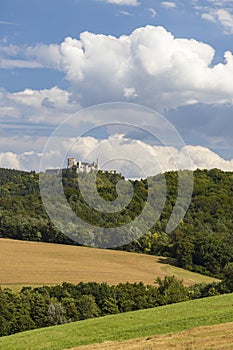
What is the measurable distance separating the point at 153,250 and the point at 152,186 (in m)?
14.3

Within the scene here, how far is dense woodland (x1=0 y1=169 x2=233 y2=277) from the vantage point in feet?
246

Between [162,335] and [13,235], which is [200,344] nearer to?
[162,335]

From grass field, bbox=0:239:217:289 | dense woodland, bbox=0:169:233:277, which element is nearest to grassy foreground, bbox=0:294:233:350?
grass field, bbox=0:239:217:289

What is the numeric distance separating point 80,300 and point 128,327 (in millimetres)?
21977

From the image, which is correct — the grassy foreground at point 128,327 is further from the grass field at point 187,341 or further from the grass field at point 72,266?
the grass field at point 72,266

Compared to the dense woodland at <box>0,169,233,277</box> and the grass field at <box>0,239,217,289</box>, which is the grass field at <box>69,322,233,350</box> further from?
the dense woodland at <box>0,169,233,277</box>

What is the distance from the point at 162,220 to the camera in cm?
8488

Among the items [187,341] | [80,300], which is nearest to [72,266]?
[80,300]

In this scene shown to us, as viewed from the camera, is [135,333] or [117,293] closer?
[135,333]

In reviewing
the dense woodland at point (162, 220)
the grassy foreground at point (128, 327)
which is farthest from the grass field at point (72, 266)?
the grassy foreground at point (128, 327)

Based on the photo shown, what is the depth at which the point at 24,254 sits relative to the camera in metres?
75.6

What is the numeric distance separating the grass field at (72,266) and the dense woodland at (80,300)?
8984mm

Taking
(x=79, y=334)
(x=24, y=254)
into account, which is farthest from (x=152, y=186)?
(x=79, y=334)

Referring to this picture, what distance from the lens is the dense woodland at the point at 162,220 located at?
74.9 meters
